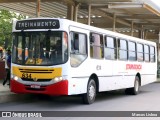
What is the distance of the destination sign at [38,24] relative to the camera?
39.8ft

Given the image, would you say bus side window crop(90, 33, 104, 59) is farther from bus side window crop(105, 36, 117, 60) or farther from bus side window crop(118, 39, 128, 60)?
bus side window crop(118, 39, 128, 60)

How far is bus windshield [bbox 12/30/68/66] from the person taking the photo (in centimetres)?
1198

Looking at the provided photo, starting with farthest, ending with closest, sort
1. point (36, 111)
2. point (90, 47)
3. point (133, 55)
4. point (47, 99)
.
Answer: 1. point (133, 55)
2. point (47, 99)
3. point (90, 47)
4. point (36, 111)

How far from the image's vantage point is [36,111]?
36.8 feet

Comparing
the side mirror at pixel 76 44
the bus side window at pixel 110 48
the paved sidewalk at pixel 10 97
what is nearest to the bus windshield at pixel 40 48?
the side mirror at pixel 76 44

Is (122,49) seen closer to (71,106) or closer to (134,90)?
Result: (134,90)

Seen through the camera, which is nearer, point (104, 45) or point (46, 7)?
point (104, 45)

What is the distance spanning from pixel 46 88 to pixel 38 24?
2.03 m

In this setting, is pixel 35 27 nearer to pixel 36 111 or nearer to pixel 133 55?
pixel 36 111

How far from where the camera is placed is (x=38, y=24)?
12.3 m

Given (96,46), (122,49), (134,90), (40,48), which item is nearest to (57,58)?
(40,48)

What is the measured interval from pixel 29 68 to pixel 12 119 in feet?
8.89

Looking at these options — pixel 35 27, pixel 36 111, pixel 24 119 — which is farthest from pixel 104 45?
pixel 24 119

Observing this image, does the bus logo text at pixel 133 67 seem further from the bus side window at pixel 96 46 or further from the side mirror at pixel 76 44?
the side mirror at pixel 76 44
